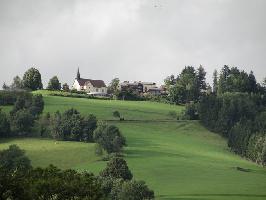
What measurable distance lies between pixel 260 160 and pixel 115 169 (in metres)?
52.6

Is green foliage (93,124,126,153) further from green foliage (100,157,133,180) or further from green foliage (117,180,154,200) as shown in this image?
green foliage (117,180,154,200)

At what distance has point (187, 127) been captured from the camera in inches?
6663

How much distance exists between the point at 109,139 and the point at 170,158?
12.4m

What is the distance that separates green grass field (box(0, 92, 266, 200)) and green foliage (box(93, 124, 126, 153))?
2437mm

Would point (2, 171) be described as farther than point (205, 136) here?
No

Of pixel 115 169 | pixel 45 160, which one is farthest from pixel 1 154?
pixel 115 169

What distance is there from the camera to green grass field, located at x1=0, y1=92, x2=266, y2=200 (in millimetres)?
99188

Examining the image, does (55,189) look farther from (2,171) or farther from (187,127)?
(187,127)

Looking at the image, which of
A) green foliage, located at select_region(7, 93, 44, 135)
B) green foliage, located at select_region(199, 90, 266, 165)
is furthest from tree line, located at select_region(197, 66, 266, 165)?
green foliage, located at select_region(7, 93, 44, 135)

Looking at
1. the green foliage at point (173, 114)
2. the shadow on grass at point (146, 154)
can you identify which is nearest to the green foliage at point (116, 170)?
the shadow on grass at point (146, 154)

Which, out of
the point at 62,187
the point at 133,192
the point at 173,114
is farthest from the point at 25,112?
the point at 62,187

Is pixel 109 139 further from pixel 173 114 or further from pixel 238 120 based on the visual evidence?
pixel 238 120

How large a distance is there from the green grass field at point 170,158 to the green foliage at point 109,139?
2.44 m

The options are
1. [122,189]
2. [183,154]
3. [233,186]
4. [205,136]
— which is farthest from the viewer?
[205,136]
